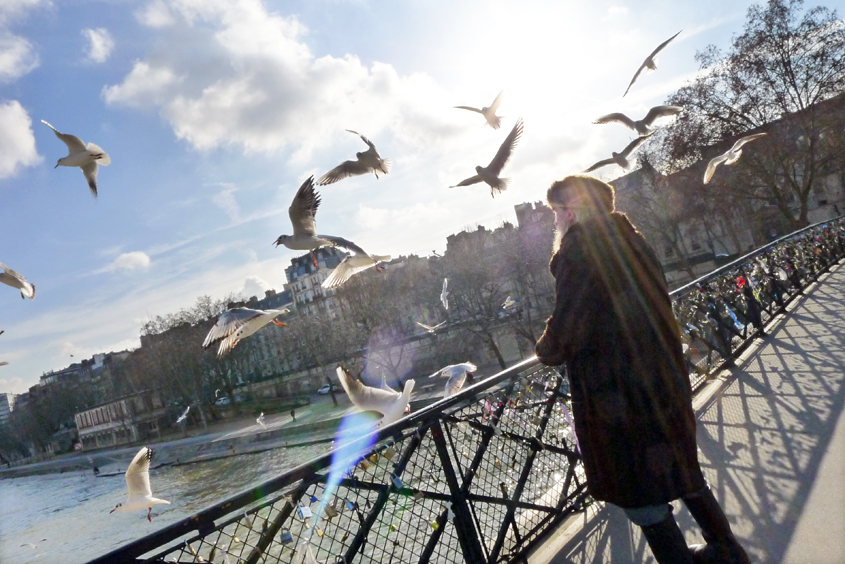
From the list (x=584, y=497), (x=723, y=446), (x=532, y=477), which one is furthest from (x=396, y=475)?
(x=723, y=446)

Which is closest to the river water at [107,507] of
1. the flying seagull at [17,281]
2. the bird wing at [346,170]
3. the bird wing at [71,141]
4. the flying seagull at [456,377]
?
the flying seagull at [17,281]

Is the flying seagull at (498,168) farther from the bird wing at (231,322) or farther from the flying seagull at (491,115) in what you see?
the bird wing at (231,322)

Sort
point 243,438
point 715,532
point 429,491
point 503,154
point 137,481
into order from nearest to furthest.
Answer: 1. point 715,532
2. point 429,491
3. point 137,481
4. point 503,154
5. point 243,438

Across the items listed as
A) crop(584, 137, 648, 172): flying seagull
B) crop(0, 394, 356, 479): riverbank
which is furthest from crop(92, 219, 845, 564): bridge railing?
crop(0, 394, 356, 479): riverbank

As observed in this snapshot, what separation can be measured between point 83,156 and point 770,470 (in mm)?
10139

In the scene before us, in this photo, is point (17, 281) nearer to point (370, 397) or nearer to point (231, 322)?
point (231, 322)

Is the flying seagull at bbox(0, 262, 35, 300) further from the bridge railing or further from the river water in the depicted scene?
the river water

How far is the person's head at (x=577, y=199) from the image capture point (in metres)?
2.29

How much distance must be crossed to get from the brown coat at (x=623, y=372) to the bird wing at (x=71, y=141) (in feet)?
31.0

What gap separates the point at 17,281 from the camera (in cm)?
920

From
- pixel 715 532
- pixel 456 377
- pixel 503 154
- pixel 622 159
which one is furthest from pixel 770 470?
pixel 622 159

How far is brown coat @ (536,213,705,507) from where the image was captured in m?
2.04

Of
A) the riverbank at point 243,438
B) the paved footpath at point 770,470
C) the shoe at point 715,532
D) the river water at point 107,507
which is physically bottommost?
the river water at point 107,507

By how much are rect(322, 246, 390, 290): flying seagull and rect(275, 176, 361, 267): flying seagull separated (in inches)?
4.2
